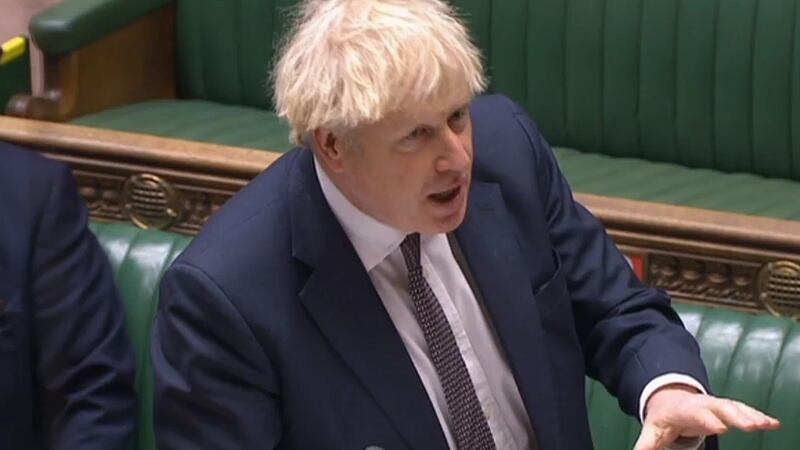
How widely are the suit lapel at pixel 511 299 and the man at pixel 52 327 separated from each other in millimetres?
607

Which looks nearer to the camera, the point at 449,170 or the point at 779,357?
the point at 449,170

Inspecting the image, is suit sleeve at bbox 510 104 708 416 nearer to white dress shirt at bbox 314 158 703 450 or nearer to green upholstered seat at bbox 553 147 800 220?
white dress shirt at bbox 314 158 703 450

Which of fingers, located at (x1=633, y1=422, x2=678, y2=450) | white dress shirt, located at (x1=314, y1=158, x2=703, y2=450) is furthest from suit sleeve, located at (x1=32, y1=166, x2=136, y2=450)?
fingers, located at (x1=633, y1=422, x2=678, y2=450)

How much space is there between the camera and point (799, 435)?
196 centimetres

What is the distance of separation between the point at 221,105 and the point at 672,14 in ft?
3.11

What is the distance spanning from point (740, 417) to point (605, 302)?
11.8 inches

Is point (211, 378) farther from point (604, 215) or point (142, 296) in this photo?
point (604, 215)

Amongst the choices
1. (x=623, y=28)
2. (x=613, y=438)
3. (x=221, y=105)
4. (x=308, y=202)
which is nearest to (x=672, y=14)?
(x=623, y=28)

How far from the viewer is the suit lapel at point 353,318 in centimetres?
163

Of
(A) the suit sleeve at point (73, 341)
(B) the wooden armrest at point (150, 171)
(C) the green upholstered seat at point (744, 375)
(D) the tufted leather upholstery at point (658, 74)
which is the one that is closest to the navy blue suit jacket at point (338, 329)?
(C) the green upholstered seat at point (744, 375)

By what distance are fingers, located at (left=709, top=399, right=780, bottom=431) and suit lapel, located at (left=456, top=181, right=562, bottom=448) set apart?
0.22 meters

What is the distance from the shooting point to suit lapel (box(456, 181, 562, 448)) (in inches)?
66.5

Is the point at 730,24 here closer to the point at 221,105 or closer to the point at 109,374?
the point at 221,105

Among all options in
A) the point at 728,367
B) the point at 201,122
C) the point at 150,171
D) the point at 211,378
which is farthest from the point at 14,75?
the point at 211,378
